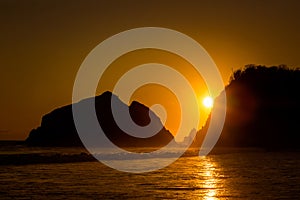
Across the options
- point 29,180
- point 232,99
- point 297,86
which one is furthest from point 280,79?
point 29,180

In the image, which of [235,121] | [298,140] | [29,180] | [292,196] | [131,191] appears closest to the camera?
[292,196]

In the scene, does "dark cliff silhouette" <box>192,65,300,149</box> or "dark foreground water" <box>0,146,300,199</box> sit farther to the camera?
"dark cliff silhouette" <box>192,65,300,149</box>

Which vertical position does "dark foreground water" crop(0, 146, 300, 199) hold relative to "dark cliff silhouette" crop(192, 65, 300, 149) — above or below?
below

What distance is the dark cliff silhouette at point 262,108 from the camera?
466 ft

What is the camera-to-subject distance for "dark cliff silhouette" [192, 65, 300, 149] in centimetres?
14212

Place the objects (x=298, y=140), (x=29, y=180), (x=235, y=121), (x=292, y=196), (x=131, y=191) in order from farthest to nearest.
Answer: (x=235, y=121) < (x=298, y=140) < (x=29, y=180) < (x=131, y=191) < (x=292, y=196)

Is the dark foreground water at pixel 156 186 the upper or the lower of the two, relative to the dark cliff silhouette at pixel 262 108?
lower

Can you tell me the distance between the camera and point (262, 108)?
488 ft

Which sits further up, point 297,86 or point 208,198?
point 297,86

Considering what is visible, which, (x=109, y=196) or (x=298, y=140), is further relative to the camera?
(x=298, y=140)

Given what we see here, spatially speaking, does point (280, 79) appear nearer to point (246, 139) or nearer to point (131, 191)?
point (246, 139)

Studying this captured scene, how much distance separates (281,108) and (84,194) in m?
123

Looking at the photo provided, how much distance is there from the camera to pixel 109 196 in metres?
30.9

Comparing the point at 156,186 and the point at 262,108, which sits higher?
the point at 262,108
